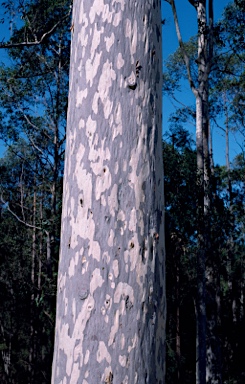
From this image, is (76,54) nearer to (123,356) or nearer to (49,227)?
(123,356)

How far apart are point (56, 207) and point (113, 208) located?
41.6ft

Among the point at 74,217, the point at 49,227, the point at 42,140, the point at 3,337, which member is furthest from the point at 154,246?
the point at 3,337

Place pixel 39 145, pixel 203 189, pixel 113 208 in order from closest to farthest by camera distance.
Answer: pixel 113 208
pixel 203 189
pixel 39 145

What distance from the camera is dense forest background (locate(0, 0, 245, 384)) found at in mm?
12094

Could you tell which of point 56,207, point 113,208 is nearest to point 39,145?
point 56,207

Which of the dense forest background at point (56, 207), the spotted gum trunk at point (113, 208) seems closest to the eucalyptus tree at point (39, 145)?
the dense forest background at point (56, 207)

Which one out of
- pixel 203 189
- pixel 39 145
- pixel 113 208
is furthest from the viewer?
pixel 39 145

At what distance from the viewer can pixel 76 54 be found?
160 centimetres

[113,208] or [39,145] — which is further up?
[39,145]

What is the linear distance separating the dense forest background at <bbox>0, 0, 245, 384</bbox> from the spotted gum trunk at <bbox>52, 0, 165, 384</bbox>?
8.95m

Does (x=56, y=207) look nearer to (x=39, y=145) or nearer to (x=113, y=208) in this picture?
(x=39, y=145)

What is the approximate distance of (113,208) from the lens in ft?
4.61

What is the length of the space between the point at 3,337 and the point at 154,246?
19.8 meters

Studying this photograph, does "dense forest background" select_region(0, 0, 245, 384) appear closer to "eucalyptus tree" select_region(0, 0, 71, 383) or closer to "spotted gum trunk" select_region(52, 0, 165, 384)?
"eucalyptus tree" select_region(0, 0, 71, 383)
